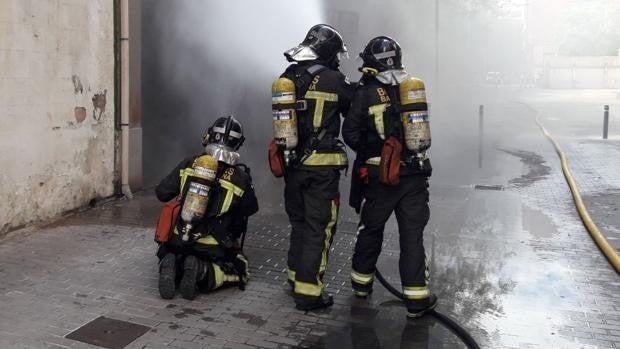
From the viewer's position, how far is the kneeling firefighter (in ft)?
14.5

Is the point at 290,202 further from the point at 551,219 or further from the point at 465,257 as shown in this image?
the point at 551,219

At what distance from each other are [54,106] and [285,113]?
128 inches

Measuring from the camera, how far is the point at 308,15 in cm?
1191

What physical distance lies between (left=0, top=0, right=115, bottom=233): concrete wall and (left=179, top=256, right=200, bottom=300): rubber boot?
243 cm

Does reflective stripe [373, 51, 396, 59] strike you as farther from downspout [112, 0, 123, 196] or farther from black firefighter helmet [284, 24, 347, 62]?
Answer: downspout [112, 0, 123, 196]

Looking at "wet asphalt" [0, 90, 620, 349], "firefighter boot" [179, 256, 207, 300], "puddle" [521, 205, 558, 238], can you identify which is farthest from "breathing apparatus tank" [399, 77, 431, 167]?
"puddle" [521, 205, 558, 238]

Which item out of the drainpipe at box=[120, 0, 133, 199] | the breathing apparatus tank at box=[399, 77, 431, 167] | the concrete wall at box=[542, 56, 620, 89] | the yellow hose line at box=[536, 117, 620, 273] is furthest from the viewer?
the concrete wall at box=[542, 56, 620, 89]

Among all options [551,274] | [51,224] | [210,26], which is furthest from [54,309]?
[210,26]

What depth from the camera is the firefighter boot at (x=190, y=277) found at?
4.41m

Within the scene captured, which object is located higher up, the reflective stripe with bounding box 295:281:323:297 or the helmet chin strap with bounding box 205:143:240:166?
the helmet chin strap with bounding box 205:143:240:166

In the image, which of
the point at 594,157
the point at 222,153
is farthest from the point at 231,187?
the point at 594,157

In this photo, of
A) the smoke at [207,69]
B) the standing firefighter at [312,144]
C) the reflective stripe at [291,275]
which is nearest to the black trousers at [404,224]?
the standing firefighter at [312,144]

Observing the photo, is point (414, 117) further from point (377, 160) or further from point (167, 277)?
point (167, 277)

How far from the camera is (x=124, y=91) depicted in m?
7.52
